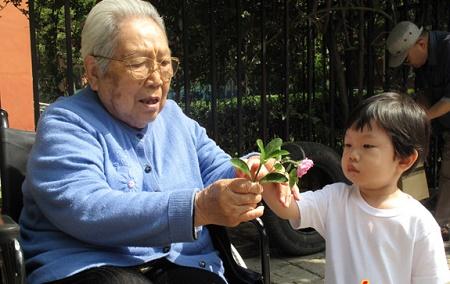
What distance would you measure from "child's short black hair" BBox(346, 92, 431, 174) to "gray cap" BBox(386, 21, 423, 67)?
8.72 ft

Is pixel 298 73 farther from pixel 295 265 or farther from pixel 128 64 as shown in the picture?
pixel 128 64

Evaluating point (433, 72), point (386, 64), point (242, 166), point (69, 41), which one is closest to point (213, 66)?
point (69, 41)

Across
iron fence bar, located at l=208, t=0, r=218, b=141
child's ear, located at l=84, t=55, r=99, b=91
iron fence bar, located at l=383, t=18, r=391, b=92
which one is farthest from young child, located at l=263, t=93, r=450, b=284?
iron fence bar, located at l=383, t=18, r=391, b=92

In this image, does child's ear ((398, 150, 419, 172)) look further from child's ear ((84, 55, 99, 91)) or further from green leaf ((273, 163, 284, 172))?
child's ear ((84, 55, 99, 91))

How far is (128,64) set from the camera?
1808 mm

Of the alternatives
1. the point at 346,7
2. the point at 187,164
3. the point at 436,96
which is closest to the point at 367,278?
the point at 187,164

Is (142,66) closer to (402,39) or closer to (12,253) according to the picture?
(12,253)

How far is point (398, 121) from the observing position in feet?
6.05

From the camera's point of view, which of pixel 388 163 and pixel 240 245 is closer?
pixel 388 163

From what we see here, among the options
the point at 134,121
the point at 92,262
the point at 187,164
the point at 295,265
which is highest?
the point at 134,121

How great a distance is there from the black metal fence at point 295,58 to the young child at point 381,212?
2959 mm

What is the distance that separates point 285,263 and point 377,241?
2252 millimetres

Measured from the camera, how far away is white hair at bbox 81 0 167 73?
70.6 inches

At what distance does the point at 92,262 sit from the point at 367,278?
3.06 ft
